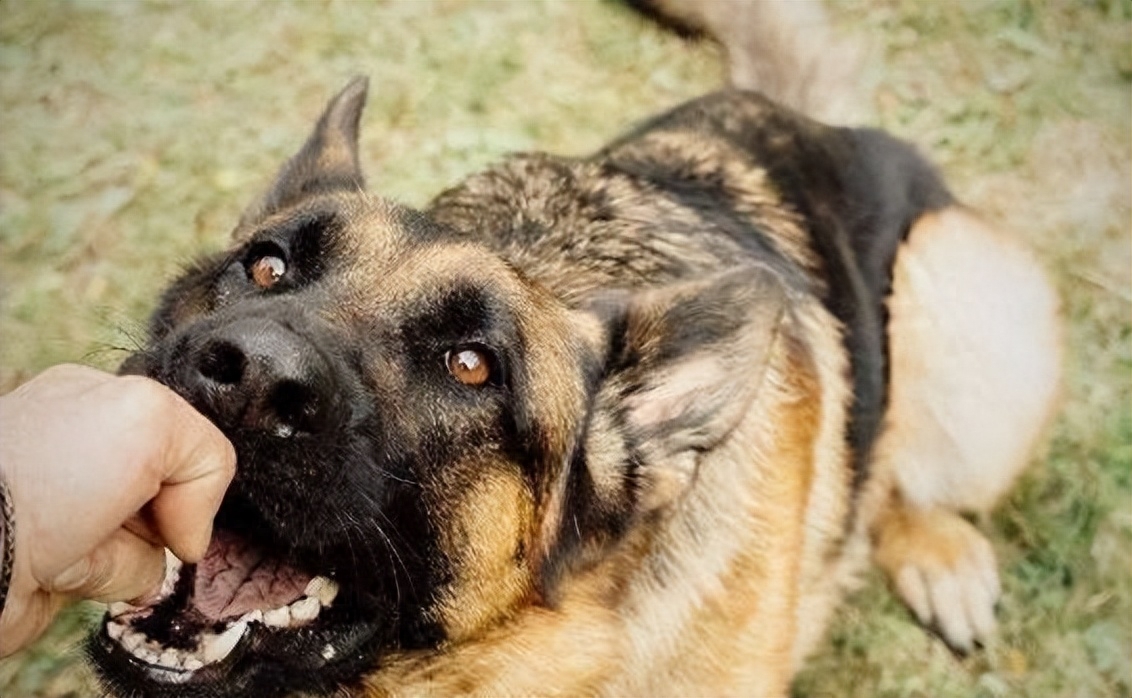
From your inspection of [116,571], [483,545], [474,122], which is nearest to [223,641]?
[116,571]

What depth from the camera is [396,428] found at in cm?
204

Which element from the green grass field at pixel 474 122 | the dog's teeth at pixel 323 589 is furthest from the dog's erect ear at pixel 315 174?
the green grass field at pixel 474 122

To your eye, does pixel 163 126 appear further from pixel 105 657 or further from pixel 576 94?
pixel 105 657

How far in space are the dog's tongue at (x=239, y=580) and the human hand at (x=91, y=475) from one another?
13.0 inches

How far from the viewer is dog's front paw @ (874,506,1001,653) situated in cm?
356

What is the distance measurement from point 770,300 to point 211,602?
1.18 m

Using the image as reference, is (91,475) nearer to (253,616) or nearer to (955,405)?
(253,616)

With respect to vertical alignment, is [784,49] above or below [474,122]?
above

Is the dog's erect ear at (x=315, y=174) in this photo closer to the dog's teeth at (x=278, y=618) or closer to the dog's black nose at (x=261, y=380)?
the dog's black nose at (x=261, y=380)

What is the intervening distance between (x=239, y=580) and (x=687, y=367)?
928 millimetres

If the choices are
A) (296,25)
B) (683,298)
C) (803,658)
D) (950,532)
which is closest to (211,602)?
(683,298)

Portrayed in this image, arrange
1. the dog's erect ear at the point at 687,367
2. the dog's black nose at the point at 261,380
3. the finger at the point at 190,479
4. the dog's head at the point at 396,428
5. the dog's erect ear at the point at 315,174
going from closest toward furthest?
the finger at the point at 190,479 → the dog's black nose at the point at 261,380 → the dog's head at the point at 396,428 → the dog's erect ear at the point at 687,367 → the dog's erect ear at the point at 315,174

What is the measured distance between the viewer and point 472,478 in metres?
2.13

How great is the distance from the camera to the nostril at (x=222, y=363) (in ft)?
5.95
